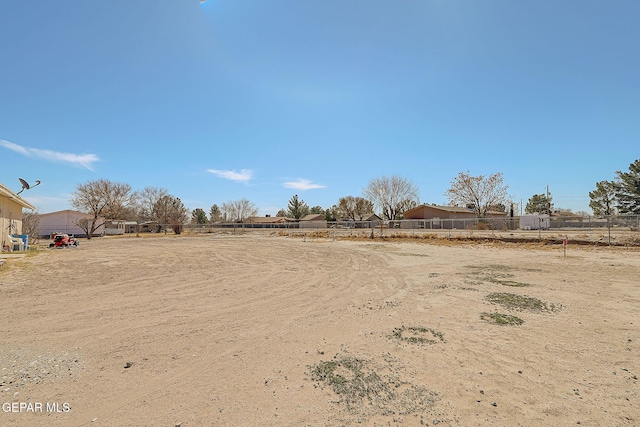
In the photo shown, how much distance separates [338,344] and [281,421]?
2064mm

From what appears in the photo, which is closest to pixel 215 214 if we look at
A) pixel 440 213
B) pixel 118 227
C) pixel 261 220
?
pixel 261 220

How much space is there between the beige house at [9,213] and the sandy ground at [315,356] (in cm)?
1275

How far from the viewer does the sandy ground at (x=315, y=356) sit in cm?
310

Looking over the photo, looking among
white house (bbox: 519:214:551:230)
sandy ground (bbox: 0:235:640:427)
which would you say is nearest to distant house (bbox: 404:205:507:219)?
white house (bbox: 519:214:551:230)

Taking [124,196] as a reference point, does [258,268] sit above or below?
below

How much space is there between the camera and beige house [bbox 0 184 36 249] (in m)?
17.5

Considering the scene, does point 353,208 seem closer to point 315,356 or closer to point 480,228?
point 480,228

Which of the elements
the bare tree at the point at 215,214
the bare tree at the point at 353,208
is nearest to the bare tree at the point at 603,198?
the bare tree at the point at 353,208

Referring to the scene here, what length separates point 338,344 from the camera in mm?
4891

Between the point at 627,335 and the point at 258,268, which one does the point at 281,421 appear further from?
the point at 258,268

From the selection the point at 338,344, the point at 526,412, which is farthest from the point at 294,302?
the point at 526,412

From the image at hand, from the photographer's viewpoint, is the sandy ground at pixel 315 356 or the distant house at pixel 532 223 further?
the distant house at pixel 532 223

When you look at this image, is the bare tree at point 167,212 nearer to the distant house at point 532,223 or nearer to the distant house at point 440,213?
the distant house at point 440,213

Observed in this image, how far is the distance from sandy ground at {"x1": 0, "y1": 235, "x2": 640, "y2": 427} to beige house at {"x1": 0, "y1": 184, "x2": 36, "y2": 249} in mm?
12747
